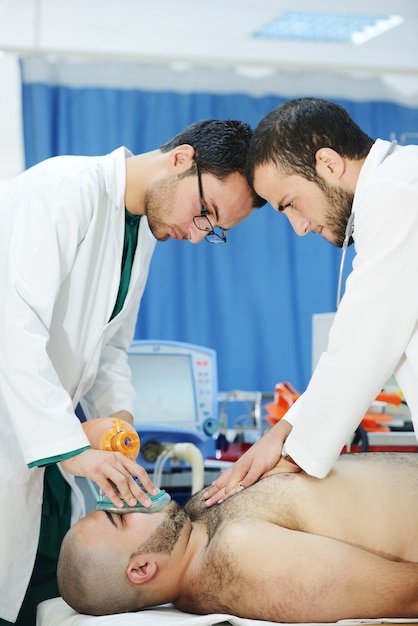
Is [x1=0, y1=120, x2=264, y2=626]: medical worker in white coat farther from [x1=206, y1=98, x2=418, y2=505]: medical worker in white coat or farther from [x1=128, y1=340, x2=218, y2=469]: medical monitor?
[x1=128, y1=340, x2=218, y2=469]: medical monitor

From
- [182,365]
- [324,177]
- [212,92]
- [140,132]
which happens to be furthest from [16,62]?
[324,177]

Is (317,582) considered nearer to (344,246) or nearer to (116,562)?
(116,562)

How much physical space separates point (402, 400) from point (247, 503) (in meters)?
1.50

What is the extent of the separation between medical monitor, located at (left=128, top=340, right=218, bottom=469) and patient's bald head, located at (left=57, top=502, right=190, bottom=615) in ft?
3.93

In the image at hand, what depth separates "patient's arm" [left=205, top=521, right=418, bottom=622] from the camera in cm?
147

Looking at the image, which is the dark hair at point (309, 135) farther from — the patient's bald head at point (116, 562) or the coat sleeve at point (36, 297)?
the patient's bald head at point (116, 562)

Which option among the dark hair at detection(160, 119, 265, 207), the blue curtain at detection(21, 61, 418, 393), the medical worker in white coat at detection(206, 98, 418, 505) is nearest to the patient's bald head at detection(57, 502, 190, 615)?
the medical worker in white coat at detection(206, 98, 418, 505)

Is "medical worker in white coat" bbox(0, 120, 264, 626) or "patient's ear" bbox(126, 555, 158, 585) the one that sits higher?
"medical worker in white coat" bbox(0, 120, 264, 626)

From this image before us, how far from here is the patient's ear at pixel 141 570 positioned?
1.64 metres

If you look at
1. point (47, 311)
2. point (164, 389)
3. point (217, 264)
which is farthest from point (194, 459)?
point (217, 264)

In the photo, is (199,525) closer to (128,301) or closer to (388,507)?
(388,507)

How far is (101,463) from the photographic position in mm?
1651

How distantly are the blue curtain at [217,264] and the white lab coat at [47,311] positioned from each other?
1998 millimetres

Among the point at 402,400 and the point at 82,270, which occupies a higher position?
the point at 82,270
